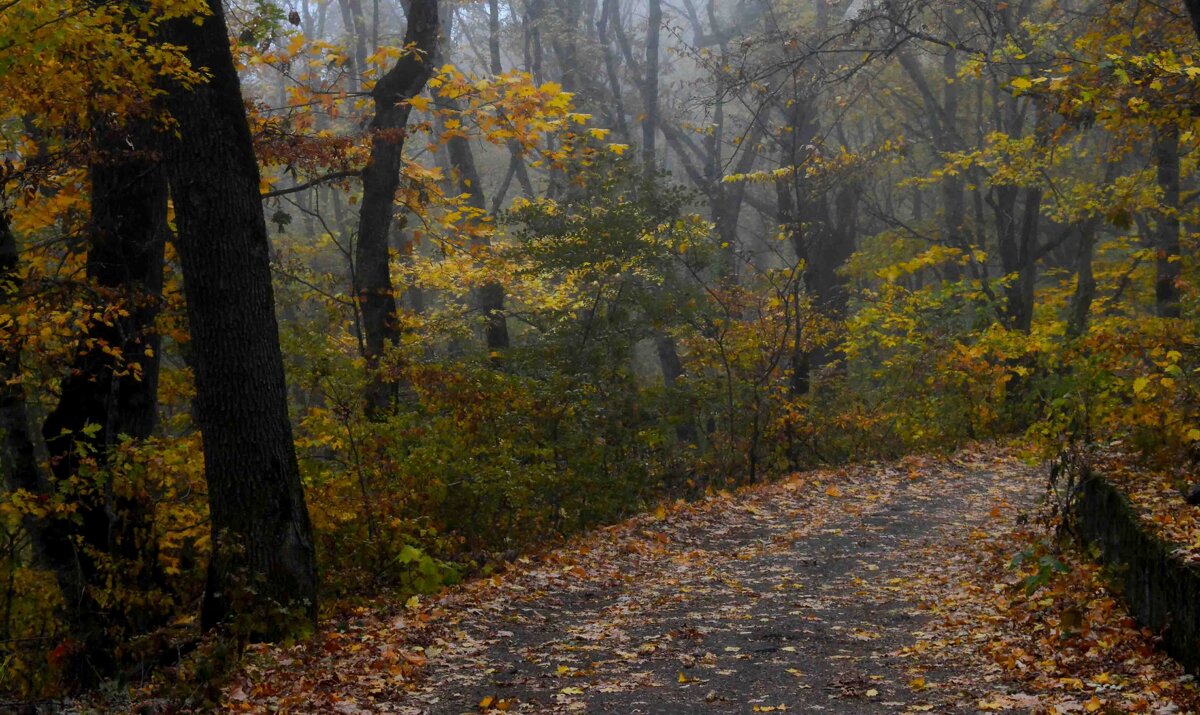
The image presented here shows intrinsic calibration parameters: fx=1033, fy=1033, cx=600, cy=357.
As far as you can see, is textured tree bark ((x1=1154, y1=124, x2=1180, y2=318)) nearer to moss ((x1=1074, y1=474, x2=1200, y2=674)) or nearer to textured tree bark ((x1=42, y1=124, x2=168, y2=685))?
moss ((x1=1074, y1=474, x2=1200, y2=674))

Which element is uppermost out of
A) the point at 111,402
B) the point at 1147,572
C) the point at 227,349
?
the point at 227,349

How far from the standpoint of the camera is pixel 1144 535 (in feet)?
17.7

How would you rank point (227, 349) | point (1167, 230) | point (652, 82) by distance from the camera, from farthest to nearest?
point (652, 82) < point (1167, 230) < point (227, 349)

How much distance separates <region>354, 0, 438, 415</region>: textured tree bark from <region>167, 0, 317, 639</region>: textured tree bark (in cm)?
533

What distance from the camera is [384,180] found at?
1270 centimetres

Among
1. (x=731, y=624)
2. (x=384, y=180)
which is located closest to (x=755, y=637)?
(x=731, y=624)

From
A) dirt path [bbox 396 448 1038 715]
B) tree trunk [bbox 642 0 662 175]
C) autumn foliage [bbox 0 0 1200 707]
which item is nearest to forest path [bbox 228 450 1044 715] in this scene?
dirt path [bbox 396 448 1038 715]

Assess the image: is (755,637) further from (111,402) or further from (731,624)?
(111,402)

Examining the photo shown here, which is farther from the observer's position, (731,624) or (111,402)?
(111,402)

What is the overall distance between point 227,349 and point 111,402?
208 centimetres

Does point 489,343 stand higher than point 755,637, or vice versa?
point 489,343

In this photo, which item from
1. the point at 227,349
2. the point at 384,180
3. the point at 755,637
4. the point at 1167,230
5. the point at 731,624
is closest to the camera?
the point at 755,637

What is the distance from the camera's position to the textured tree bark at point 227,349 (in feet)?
22.4

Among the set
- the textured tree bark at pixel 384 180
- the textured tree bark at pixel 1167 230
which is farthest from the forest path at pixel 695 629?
the textured tree bark at pixel 1167 230
